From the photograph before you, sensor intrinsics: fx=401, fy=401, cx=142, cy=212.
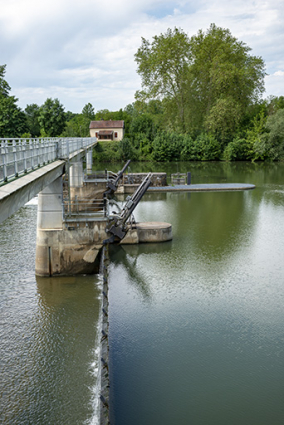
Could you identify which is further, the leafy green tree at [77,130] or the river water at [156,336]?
the leafy green tree at [77,130]

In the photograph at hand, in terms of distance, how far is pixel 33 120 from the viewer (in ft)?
334

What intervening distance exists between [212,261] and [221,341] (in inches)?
277

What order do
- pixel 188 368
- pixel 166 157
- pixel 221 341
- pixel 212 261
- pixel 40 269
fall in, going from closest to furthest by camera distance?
pixel 188 368 → pixel 221 341 → pixel 40 269 → pixel 212 261 → pixel 166 157

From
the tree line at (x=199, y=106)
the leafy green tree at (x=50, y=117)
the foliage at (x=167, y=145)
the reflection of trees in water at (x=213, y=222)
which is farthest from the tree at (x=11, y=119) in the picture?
the reflection of trees in water at (x=213, y=222)

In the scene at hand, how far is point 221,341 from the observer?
12.2m

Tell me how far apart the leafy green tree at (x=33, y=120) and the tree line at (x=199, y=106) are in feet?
34.7

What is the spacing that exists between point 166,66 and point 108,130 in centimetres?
2333

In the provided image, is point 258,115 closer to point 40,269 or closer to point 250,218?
point 250,218

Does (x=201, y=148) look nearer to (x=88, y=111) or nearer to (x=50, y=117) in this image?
(x=50, y=117)

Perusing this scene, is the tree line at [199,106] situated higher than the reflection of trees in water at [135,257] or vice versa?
the tree line at [199,106]

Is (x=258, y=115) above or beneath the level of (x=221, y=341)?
above

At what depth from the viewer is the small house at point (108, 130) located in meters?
89.2

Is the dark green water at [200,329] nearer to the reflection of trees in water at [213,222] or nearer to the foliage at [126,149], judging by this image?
the reflection of trees in water at [213,222]

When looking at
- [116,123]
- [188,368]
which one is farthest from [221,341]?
[116,123]
